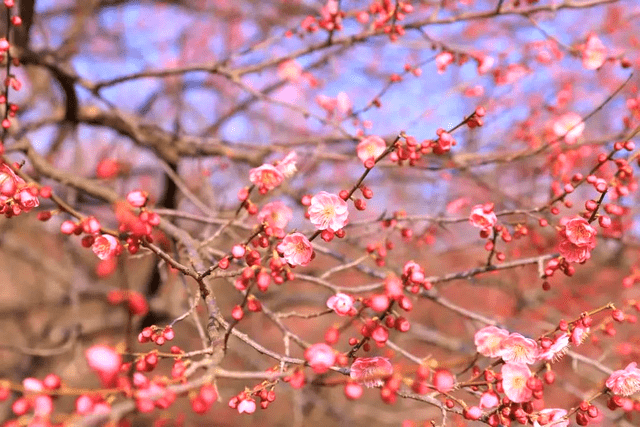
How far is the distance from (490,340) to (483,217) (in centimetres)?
46

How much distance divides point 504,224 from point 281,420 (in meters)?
6.59

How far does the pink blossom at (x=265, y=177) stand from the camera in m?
1.77

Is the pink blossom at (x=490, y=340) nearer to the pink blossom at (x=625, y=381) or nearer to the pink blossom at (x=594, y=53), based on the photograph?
the pink blossom at (x=625, y=381)

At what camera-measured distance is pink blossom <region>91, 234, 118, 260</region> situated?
163 cm

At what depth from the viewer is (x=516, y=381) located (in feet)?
4.73

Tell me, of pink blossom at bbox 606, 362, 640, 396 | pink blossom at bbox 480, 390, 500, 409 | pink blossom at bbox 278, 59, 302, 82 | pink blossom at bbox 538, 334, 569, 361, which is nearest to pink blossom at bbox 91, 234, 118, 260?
pink blossom at bbox 480, 390, 500, 409

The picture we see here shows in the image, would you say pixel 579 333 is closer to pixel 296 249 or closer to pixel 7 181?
pixel 296 249

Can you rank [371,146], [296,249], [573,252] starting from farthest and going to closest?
[371,146] < [573,252] < [296,249]

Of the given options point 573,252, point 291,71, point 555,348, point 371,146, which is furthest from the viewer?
point 291,71

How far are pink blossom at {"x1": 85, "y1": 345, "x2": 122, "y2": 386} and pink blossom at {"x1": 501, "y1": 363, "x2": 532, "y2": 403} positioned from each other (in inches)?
42.2

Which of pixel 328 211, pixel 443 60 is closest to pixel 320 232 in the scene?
pixel 328 211

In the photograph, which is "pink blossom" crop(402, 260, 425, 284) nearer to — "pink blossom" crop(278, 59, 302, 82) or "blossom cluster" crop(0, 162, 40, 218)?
"blossom cluster" crop(0, 162, 40, 218)

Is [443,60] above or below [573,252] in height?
above

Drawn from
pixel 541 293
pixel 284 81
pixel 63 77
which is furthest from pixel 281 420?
pixel 63 77
